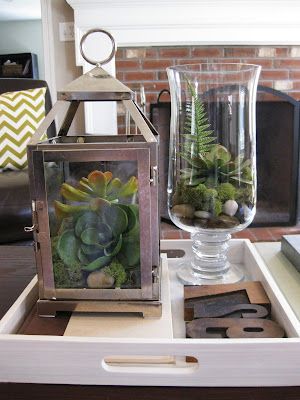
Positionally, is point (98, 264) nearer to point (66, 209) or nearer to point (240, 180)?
point (66, 209)

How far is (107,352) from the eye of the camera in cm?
53

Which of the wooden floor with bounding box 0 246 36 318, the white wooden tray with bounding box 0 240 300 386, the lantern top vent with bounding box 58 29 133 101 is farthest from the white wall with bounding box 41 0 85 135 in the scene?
the white wooden tray with bounding box 0 240 300 386

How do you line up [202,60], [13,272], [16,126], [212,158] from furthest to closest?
[202,60], [16,126], [13,272], [212,158]

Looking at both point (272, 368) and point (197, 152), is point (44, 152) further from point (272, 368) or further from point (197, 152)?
point (272, 368)

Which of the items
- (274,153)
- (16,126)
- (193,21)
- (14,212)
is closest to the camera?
(14,212)

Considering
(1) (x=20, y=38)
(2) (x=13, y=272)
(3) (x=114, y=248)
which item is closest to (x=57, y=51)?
(2) (x=13, y=272)

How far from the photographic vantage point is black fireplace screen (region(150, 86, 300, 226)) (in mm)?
2217

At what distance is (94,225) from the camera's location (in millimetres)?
634

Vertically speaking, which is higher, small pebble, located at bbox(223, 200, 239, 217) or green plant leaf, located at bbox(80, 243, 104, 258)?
small pebble, located at bbox(223, 200, 239, 217)

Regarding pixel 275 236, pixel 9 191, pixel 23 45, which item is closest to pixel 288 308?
pixel 9 191

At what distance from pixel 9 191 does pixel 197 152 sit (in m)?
0.96

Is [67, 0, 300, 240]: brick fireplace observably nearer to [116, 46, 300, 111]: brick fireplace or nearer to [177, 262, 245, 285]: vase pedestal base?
[116, 46, 300, 111]: brick fireplace

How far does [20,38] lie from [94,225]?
21.1 feet

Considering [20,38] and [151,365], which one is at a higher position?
[20,38]
